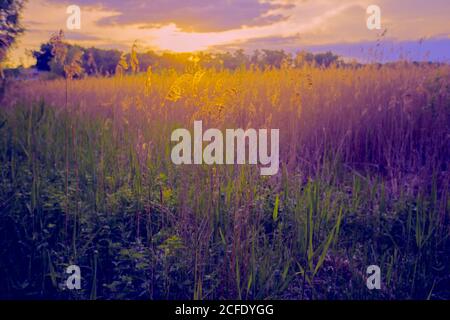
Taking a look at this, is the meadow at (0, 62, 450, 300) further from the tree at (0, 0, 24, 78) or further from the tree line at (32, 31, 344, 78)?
the tree at (0, 0, 24, 78)

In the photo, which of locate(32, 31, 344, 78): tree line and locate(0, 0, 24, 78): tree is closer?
locate(32, 31, 344, 78): tree line

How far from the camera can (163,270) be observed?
1.78m

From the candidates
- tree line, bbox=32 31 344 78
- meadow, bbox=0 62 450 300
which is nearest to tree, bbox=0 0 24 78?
tree line, bbox=32 31 344 78

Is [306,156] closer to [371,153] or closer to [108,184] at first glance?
[371,153]

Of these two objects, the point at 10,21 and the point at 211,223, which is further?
the point at 10,21

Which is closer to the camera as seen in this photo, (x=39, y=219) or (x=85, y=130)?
(x=39, y=219)

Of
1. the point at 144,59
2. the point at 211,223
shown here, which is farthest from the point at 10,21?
the point at 211,223

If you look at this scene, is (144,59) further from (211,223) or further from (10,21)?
(211,223)

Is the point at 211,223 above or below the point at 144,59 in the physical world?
below

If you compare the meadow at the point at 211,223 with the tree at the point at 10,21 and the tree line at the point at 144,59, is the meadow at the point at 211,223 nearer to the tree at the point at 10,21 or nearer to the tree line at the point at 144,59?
the tree line at the point at 144,59

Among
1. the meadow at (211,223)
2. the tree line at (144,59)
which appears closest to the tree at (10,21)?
the tree line at (144,59)
